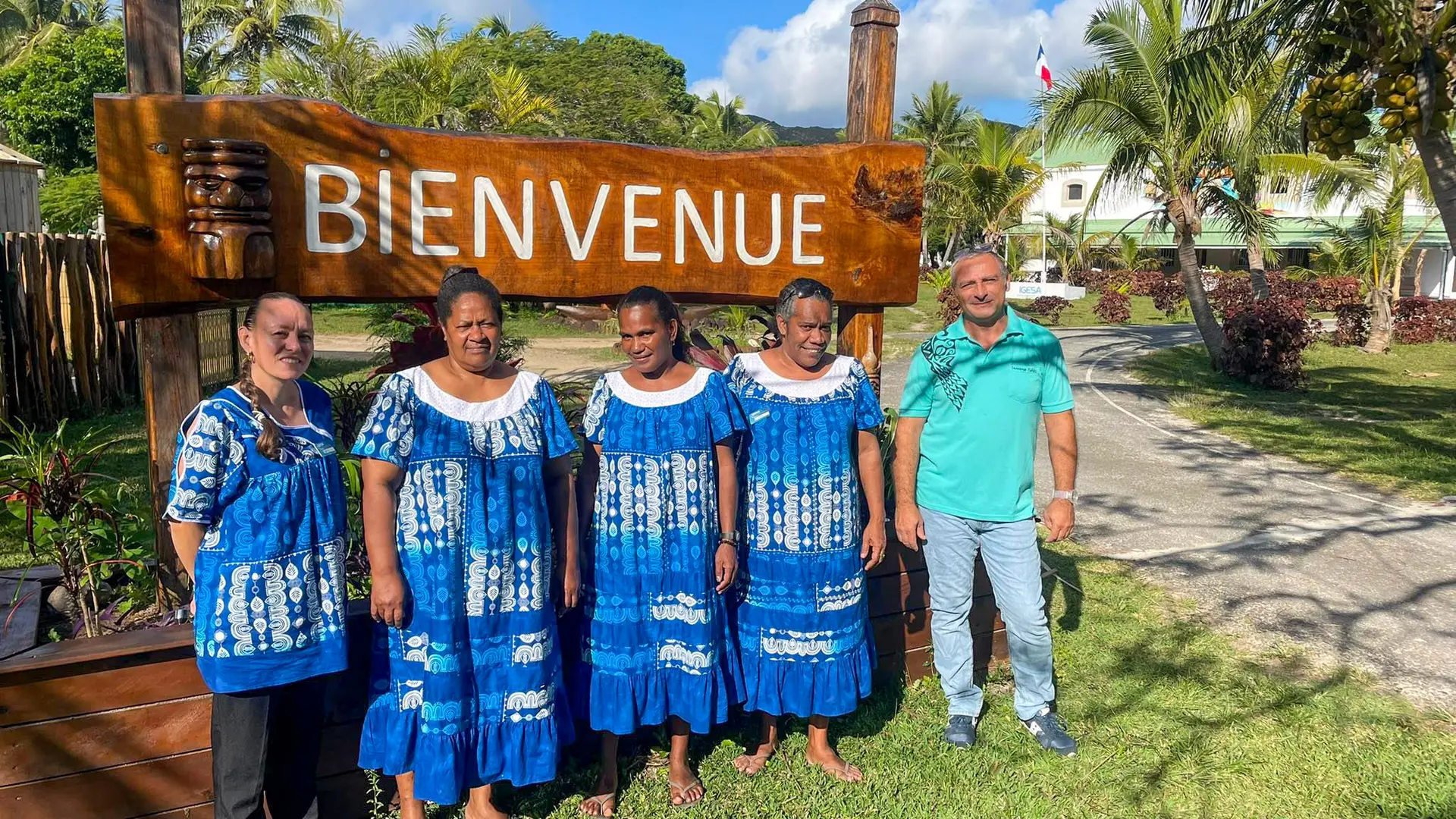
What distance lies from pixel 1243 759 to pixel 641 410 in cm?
231

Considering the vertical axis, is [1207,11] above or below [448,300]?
above

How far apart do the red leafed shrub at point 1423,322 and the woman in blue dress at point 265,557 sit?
66.1ft

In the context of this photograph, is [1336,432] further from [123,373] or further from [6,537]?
[123,373]

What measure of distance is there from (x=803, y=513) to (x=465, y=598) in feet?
3.22

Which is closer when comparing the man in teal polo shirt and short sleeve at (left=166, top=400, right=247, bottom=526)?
short sleeve at (left=166, top=400, right=247, bottom=526)

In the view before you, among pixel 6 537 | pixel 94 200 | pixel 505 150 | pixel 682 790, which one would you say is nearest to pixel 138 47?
pixel 505 150

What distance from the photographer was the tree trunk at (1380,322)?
52.3 feet

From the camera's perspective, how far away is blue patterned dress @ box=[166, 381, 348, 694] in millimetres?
2209

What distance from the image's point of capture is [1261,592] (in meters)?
4.86

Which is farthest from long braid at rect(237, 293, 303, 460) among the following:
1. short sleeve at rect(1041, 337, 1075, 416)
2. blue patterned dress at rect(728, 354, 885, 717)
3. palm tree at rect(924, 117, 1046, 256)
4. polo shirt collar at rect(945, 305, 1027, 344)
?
palm tree at rect(924, 117, 1046, 256)

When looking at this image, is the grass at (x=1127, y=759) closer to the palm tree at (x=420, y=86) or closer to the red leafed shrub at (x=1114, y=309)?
the palm tree at (x=420, y=86)

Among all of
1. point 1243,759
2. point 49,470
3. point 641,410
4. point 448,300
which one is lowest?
point 1243,759

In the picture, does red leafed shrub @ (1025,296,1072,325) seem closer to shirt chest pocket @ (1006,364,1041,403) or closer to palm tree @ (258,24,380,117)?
palm tree @ (258,24,380,117)

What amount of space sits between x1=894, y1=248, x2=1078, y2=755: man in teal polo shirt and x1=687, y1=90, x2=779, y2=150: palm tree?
24.8 m
